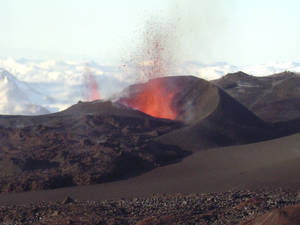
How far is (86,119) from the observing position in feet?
176

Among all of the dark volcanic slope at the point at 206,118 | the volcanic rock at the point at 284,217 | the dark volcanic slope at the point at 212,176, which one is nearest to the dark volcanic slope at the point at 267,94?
the dark volcanic slope at the point at 206,118

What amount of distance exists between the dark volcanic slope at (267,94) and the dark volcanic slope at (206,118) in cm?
1039

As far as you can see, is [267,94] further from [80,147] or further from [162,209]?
[162,209]

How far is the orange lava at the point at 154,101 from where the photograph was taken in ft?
200

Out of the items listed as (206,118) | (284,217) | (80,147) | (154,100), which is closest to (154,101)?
(154,100)

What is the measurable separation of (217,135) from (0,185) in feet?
71.2

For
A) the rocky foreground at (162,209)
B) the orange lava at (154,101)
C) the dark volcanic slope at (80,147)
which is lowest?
the rocky foreground at (162,209)

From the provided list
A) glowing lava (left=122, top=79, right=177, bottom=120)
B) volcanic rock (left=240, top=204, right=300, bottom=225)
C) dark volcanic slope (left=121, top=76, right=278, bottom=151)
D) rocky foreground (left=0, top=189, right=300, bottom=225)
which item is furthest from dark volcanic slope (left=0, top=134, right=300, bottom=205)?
glowing lava (left=122, top=79, right=177, bottom=120)

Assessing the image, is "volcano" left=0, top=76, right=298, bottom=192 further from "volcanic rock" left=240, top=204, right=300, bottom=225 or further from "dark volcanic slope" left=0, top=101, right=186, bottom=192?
"volcanic rock" left=240, top=204, right=300, bottom=225

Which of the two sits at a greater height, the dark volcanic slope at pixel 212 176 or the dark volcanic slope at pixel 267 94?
the dark volcanic slope at pixel 267 94

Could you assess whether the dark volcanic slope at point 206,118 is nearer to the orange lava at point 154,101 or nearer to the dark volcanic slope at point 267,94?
the orange lava at point 154,101

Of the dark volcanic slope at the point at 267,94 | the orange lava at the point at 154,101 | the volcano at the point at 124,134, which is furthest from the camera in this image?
the dark volcanic slope at the point at 267,94

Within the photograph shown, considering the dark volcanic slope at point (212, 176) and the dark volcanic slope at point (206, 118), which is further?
the dark volcanic slope at point (206, 118)

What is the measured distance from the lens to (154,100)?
6166 cm
